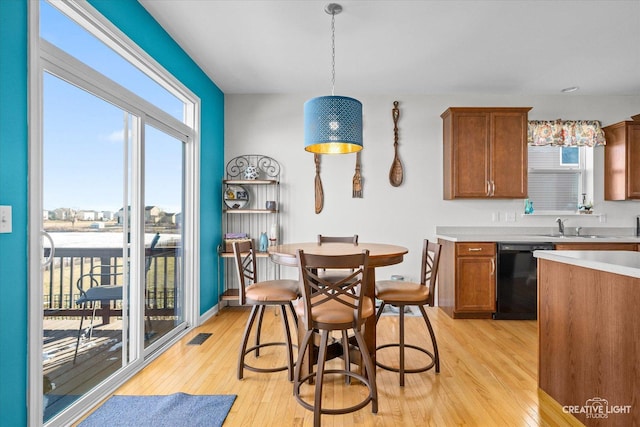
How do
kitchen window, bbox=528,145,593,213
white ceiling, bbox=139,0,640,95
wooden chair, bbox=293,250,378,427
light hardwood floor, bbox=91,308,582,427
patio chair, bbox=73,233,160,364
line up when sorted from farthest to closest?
kitchen window, bbox=528,145,593,213 < white ceiling, bbox=139,0,640,95 < patio chair, bbox=73,233,160,364 < light hardwood floor, bbox=91,308,582,427 < wooden chair, bbox=293,250,378,427

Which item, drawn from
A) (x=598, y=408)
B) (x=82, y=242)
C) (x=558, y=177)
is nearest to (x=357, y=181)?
(x=558, y=177)

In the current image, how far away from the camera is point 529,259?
12.5 ft

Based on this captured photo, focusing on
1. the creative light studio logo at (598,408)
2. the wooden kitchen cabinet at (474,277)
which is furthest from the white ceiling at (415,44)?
the creative light studio logo at (598,408)

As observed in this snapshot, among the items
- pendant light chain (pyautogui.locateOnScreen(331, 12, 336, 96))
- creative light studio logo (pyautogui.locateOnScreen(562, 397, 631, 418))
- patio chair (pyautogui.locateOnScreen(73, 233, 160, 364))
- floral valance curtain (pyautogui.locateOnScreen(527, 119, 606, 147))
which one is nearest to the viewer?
creative light studio logo (pyautogui.locateOnScreen(562, 397, 631, 418))

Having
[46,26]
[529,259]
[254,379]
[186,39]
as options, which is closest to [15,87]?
[46,26]

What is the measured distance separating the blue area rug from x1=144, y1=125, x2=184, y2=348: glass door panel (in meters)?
0.76

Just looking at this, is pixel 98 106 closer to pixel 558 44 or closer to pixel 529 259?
pixel 558 44

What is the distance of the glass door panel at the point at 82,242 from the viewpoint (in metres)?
1.93

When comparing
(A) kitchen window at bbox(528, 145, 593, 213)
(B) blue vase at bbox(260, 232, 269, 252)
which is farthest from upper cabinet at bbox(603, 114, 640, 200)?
(B) blue vase at bbox(260, 232, 269, 252)

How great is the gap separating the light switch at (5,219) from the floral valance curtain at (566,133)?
16.3 ft

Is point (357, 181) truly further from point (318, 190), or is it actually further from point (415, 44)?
point (415, 44)

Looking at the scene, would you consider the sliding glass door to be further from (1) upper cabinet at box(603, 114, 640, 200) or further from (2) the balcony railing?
(1) upper cabinet at box(603, 114, 640, 200)

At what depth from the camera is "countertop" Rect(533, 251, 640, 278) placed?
1.54 m

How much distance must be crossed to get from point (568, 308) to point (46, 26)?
10.6 feet
